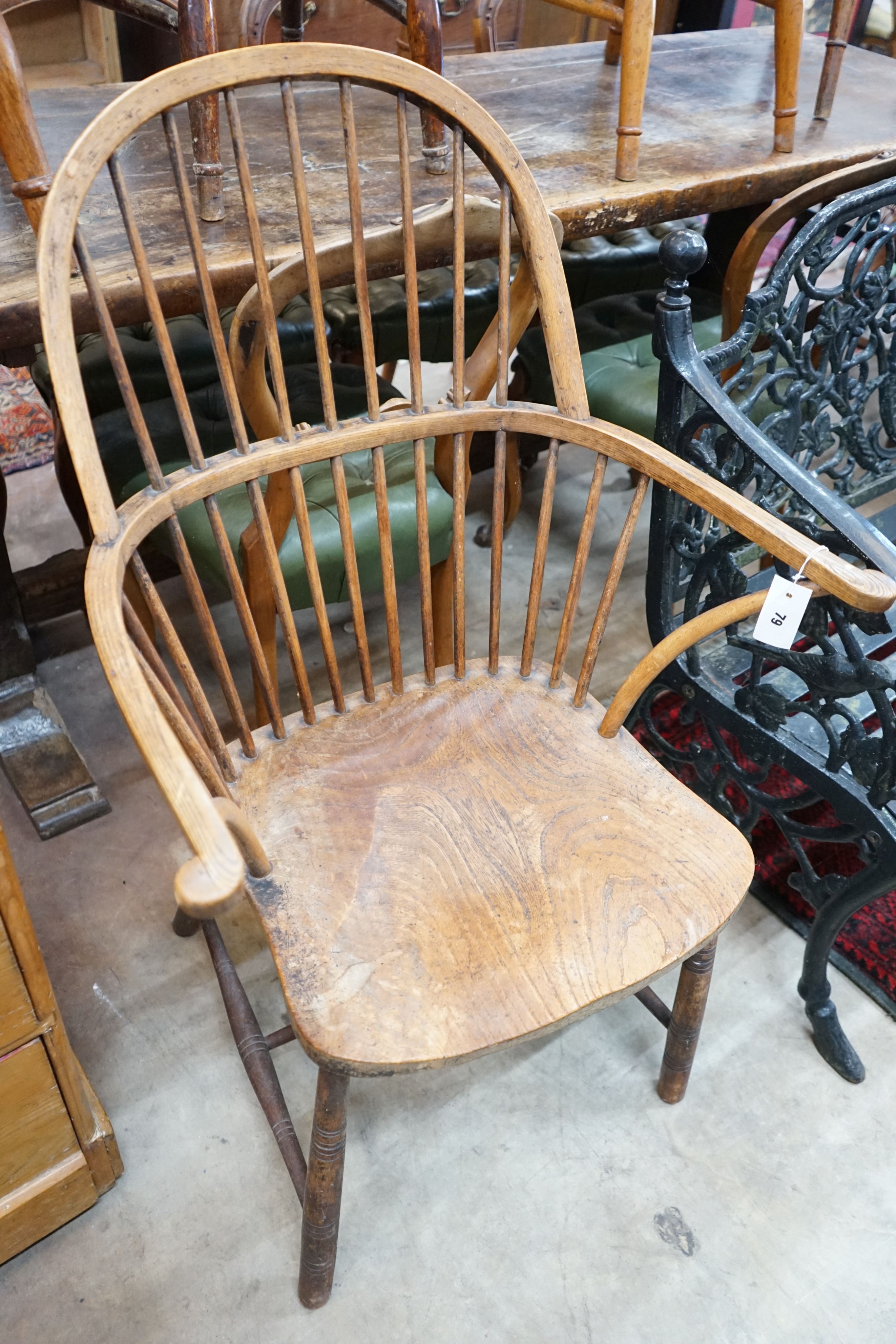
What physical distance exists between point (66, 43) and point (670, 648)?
2.97 metres

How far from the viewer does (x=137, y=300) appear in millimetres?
1075

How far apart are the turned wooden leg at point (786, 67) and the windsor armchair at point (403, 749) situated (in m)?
0.90

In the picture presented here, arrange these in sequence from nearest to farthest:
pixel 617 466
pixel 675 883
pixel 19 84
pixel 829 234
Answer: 1. pixel 675 883
2. pixel 19 84
3. pixel 829 234
4. pixel 617 466

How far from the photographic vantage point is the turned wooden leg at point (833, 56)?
1748mm

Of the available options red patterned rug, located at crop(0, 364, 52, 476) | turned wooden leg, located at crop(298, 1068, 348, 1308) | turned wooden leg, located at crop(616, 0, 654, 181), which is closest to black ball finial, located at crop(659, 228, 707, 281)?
turned wooden leg, located at crop(616, 0, 654, 181)

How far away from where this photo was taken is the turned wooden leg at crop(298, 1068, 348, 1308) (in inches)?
34.0

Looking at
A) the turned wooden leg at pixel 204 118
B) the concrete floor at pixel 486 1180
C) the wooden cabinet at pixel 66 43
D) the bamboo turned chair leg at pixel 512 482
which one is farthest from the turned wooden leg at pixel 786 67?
the wooden cabinet at pixel 66 43

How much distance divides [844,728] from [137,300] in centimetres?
109

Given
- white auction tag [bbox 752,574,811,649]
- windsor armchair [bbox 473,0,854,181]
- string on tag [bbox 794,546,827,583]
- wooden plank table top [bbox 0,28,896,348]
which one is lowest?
white auction tag [bbox 752,574,811,649]

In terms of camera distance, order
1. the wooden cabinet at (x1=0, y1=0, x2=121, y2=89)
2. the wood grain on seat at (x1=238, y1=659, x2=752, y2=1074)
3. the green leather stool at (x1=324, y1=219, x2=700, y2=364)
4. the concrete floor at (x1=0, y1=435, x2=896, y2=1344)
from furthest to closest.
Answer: the wooden cabinet at (x1=0, y1=0, x2=121, y2=89), the green leather stool at (x1=324, y1=219, x2=700, y2=364), the concrete floor at (x1=0, y1=435, x2=896, y2=1344), the wood grain on seat at (x1=238, y1=659, x2=752, y2=1074)

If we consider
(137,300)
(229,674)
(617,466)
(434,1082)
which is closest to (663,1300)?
(434,1082)

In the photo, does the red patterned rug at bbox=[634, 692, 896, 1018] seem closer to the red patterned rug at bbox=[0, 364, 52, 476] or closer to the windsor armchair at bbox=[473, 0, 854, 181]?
the windsor armchair at bbox=[473, 0, 854, 181]

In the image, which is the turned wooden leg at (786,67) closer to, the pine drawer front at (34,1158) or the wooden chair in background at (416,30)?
the wooden chair in background at (416,30)

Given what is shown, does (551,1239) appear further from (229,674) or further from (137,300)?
(137,300)
